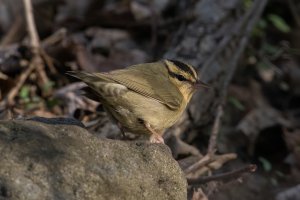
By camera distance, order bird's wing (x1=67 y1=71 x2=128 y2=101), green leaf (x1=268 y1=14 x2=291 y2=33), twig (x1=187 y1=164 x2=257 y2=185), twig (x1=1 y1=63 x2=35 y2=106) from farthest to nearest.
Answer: green leaf (x1=268 y1=14 x2=291 y2=33)
twig (x1=1 y1=63 x2=35 y2=106)
twig (x1=187 y1=164 x2=257 y2=185)
bird's wing (x1=67 y1=71 x2=128 y2=101)

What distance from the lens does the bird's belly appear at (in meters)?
4.76

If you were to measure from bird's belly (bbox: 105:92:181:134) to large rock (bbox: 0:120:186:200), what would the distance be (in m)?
1.03

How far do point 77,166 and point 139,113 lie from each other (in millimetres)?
1629

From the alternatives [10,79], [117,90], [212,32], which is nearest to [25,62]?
[10,79]

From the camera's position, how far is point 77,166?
10.6ft

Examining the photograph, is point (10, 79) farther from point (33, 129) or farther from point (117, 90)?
point (33, 129)

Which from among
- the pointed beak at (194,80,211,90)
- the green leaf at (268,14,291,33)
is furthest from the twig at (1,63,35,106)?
the green leaf at (268,14,291,33)

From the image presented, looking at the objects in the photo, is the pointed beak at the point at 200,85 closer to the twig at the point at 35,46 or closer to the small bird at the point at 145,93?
the small bird at the point at 145,93

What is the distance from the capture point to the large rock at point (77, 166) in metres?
3.03

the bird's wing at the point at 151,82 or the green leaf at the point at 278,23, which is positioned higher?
the bird's wing at the point at 151,82

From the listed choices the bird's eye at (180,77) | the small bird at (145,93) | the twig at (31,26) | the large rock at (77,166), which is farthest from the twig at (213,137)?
the twig at (31,26)

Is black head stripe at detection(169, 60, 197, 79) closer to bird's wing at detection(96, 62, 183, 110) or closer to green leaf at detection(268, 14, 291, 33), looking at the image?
bird's wing at detection(96, 62, 183, 110)

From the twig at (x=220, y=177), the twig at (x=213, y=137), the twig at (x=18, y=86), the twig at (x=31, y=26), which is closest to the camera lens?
the twig at (x=220, y=177)

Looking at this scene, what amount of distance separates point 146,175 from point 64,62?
152 inches
